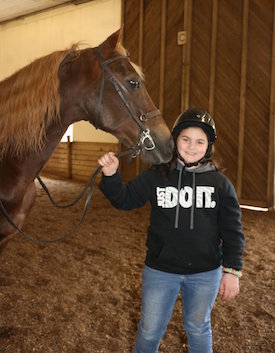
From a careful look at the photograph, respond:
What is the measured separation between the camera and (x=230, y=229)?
4.56 feet

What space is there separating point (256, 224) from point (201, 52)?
133 inches

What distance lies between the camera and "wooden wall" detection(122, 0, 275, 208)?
5812mm

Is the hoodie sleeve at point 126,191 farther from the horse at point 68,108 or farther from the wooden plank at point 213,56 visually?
the wooden plank at point 213,56

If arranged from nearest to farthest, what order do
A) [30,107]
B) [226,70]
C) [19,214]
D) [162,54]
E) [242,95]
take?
[30,107], [19,214], [242,95], [226,70], [162,54]

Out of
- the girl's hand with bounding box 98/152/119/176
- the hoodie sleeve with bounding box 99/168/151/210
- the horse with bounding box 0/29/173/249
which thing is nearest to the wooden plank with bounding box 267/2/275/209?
the horse with bounding box 0/29/173/249

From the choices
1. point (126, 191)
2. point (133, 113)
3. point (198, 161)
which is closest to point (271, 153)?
point (133, 113)

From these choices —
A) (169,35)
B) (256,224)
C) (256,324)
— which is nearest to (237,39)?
(169,35)

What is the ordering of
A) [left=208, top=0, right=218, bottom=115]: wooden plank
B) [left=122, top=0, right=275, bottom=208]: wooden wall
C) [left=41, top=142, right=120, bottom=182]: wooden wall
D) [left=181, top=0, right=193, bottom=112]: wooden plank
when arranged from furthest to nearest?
[left=41, top=142, right=120, bottom=182]: wooden wall < [left=181, top=0, right=193, bottom=112]: wooden plank < [left=208, top=0, right=218, bottom=115]: wooden plank < [left=122, top=0, right=275, bottom=208]: wooden wall

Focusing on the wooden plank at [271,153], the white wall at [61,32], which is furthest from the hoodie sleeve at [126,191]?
the white wall at [61,32]

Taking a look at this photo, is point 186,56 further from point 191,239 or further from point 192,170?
point 191,239

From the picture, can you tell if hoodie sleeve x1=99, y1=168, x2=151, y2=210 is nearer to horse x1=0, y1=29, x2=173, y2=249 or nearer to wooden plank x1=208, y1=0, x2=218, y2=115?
horse x1=0, y1=29, x2=173, y2=249

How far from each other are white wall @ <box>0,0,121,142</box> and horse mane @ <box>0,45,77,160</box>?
237 inches

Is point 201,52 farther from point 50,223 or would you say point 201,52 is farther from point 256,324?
point 256,324

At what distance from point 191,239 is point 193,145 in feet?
1.24
